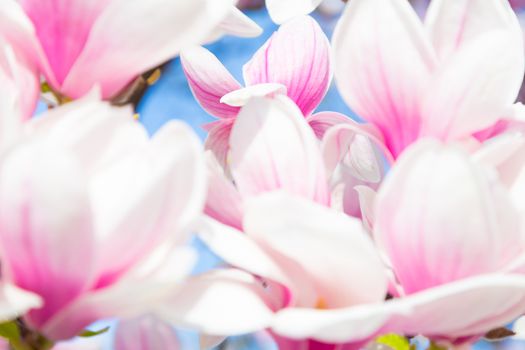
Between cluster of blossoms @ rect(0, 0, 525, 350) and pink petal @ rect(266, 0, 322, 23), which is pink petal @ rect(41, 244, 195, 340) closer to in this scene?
cluster of blossoms @ rect(0, 0, 525, 350)

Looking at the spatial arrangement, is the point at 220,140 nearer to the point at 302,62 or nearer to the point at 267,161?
the point at 302,62

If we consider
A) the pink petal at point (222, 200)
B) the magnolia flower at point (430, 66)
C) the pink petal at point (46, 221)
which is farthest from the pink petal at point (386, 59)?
the pink petal at point (46, 221)

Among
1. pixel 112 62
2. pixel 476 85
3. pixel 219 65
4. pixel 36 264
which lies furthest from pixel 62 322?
pixel 219 65

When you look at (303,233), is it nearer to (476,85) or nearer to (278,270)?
(278,270)

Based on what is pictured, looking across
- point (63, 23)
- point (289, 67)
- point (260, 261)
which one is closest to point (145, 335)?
point (260, 261)

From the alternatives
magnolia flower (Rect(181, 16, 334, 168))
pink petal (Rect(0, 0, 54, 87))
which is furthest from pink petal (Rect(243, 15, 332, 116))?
pink petal (Rect(0, 0, 54, 87))
